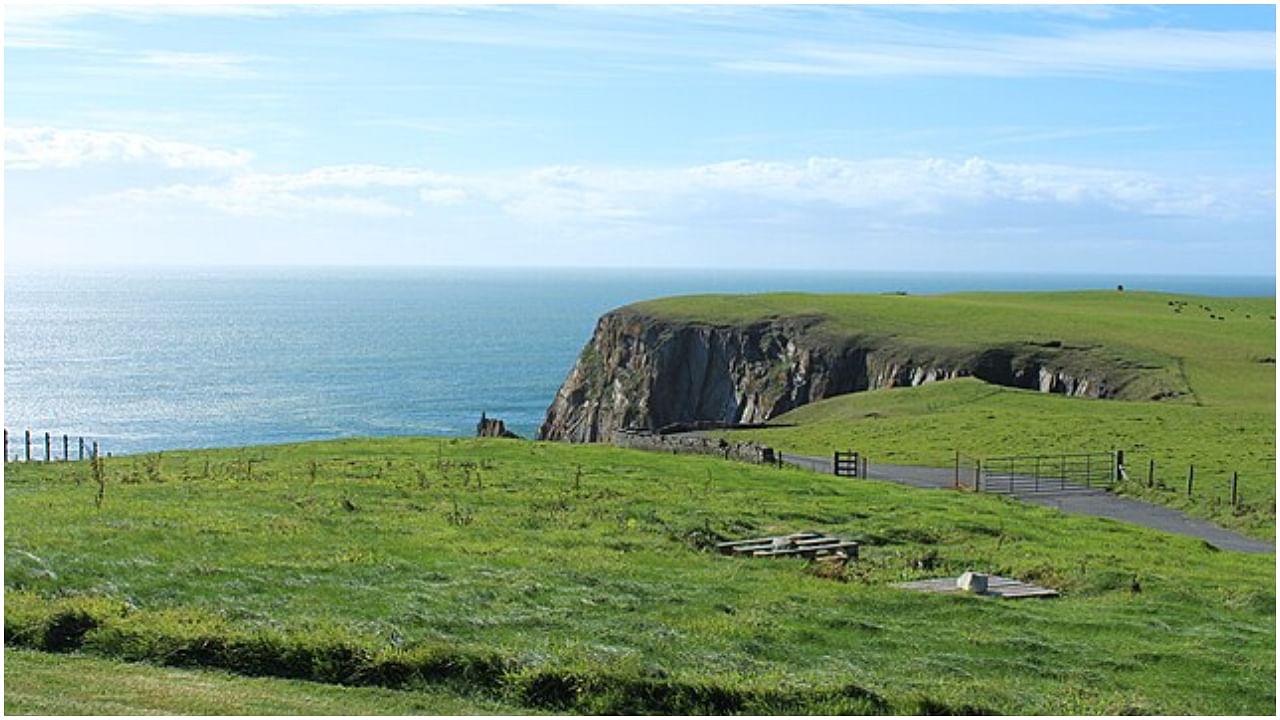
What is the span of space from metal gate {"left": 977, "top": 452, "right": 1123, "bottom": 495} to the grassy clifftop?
23.4 m

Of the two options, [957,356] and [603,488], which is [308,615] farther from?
[957,356]

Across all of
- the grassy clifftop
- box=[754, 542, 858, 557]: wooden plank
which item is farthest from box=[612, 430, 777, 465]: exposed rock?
the grassy clifftop

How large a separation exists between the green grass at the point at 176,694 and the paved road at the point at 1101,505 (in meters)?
31.5

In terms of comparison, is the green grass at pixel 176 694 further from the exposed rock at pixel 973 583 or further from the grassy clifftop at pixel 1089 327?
the grassy clifftop at pixel 1089 327

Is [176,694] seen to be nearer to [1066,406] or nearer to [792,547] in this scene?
[792,547]

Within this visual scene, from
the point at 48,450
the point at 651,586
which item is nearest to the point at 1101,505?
the point at 651,586

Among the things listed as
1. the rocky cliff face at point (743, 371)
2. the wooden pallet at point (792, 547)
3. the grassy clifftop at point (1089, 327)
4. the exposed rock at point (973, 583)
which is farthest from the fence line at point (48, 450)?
→ the grassy clifftop at point (1089, 327)

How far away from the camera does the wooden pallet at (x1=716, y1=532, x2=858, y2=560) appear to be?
29438 millimetres

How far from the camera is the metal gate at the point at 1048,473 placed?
56.2 m

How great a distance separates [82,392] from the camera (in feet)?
592

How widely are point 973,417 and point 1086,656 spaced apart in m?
56.9

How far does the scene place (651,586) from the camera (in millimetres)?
23797

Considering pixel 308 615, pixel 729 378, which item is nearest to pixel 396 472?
pixel 308 615

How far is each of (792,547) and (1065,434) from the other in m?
42.5
